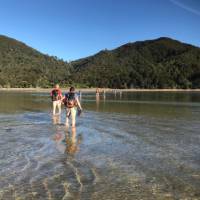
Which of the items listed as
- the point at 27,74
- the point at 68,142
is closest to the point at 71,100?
the point at 68,142

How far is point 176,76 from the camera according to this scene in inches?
7239

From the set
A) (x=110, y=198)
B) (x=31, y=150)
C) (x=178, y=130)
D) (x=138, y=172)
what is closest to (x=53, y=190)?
(x=110, y=198)

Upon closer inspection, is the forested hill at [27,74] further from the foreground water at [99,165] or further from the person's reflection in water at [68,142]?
the foreground water at [99,165]

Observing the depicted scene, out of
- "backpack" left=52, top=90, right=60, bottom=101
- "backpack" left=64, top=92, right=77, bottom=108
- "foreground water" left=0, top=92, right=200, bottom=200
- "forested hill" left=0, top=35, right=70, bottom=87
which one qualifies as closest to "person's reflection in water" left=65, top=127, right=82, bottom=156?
"foreground water" left=0, top=92, right=200, bottom=200

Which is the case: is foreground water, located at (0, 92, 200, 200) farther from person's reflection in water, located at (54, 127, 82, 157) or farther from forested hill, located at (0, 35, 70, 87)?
forested hill, located at (0, 35, 70, 87)

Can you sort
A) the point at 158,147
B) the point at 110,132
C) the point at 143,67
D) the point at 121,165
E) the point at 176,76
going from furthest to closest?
the point at 143,67
the point at 176,76
the point at 110,132
the point at 158,147
the point at 121,165

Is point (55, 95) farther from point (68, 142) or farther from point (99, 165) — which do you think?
point (99, 165)

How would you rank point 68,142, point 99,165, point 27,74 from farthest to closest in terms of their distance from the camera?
point 27,74 → point 68,142 → point 99,165

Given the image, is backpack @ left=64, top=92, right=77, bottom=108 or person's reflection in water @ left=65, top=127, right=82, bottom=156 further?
backpack @ left=64, top=92, right=77, bottom=108

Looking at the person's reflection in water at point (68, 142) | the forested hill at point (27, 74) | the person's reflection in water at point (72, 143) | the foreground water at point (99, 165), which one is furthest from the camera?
the forested hill at point (27, 74)

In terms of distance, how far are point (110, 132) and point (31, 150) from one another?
5731 millimetres

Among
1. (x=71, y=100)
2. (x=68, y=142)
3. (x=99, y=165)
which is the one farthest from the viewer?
(x=71, y=100)

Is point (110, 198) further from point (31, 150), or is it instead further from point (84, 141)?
point (84, 141)

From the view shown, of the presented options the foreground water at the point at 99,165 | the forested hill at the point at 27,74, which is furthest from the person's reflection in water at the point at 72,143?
the forested hill at the point at 27,74
